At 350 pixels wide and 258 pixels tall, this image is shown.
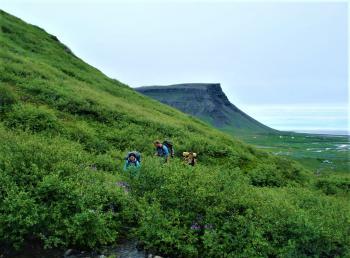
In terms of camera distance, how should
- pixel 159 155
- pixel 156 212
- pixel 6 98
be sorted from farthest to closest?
pixel 6 98 → pixel 159 155 → pixel 156 212

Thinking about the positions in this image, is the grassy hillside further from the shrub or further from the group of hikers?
the shrub

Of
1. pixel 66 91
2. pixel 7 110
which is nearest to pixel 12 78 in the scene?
pixel 66 91

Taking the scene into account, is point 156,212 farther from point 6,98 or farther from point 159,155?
point 6,98

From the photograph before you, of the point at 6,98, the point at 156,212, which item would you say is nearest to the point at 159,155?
the point at 156,212

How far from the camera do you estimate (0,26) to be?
176 ft

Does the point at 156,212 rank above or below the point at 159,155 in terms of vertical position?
below

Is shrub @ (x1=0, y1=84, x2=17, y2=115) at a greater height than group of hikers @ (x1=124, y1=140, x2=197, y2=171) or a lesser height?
greater

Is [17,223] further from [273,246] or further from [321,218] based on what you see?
[321,218]

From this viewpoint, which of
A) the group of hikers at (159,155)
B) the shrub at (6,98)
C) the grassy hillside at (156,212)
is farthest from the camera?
the shrub at (6,98)

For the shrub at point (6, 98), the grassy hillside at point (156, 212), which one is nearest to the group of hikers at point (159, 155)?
the grassy hillside at point (156, 212)

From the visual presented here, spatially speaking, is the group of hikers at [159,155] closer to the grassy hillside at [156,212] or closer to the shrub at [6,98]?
the grassy hillside at [156,212]

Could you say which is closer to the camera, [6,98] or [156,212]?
[156,212]

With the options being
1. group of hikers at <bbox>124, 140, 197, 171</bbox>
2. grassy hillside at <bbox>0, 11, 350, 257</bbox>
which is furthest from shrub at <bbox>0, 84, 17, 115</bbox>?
grassy hillside at <bbox>0, 11, 350, 257</bbox>

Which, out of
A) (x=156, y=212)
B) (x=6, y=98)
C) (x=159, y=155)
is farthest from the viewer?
(x=6, y=98)
